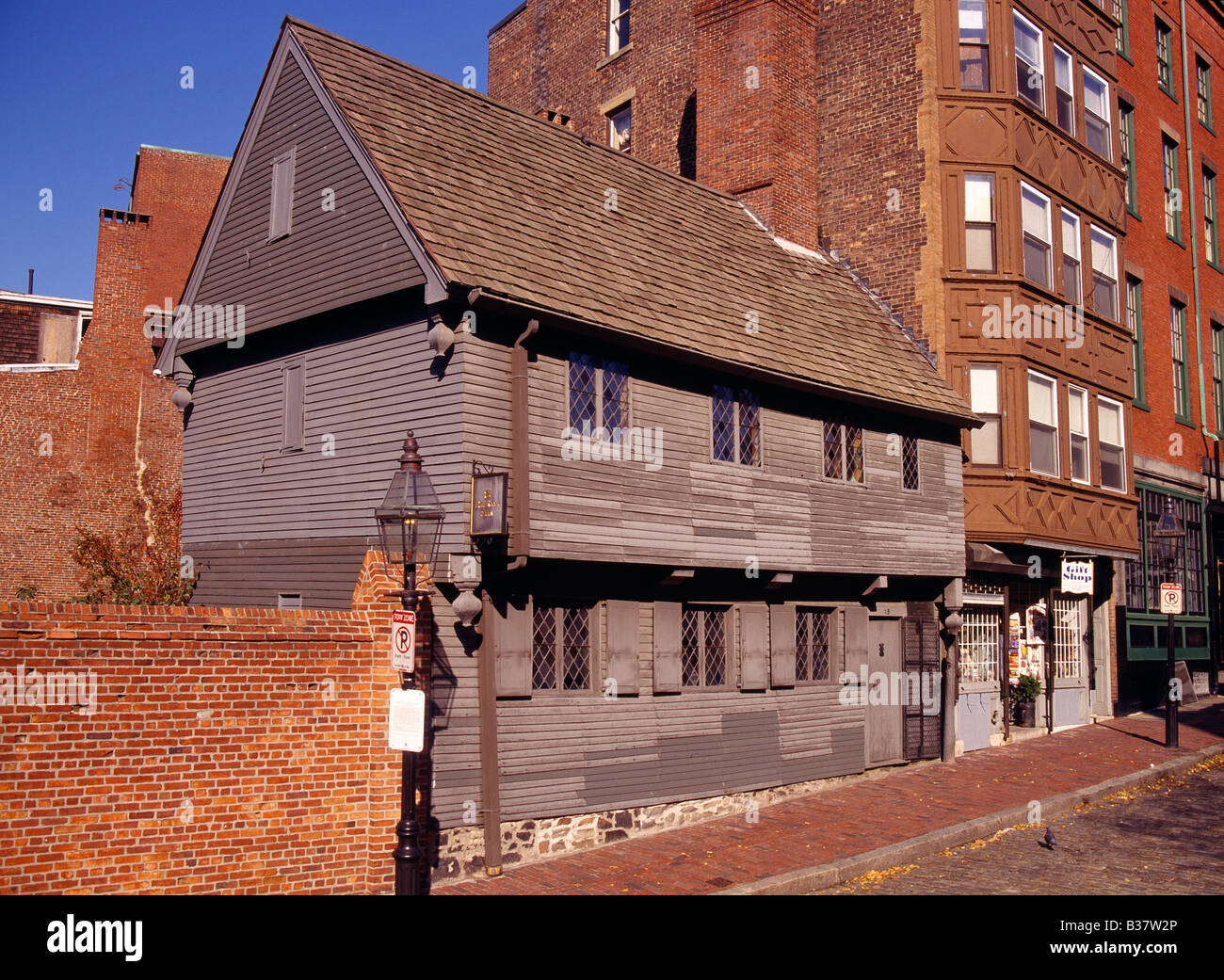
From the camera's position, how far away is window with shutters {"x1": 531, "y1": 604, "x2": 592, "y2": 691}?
12703 mm

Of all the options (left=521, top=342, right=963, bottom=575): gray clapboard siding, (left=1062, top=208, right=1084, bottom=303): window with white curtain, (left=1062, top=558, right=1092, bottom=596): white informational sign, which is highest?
(left=1062, top=208, right=1084, bottom=303): window with white curtain

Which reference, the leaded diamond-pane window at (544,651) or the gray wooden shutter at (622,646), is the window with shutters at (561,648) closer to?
the leaded diamond-pane window at (544,651)

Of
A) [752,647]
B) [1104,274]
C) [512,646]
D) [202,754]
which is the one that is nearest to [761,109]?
[1104,274]

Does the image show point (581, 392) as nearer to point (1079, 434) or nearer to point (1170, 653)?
point (1079, 434)

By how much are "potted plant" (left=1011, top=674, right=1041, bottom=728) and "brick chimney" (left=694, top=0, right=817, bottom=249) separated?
9.40 metres

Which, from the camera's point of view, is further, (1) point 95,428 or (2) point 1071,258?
(1) point 95,428

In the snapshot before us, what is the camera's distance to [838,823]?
1402 centimetres

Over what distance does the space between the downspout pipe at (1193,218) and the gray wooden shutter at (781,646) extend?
59.9 ft

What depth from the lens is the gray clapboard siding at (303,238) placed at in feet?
41.8

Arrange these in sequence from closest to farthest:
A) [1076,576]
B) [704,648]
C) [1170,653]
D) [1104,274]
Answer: [704,648], [1170,653], [1076,576], [1104,274]

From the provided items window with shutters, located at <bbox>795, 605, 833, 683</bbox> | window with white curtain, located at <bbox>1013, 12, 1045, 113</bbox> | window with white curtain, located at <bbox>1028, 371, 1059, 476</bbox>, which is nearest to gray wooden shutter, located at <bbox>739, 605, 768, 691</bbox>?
window with shutters, located at <bbox>795, 605, 833, 683</bbox>

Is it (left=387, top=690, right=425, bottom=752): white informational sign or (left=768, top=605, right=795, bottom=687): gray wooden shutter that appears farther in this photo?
(left=768, top=605, right=795, bottom=687): gray wooden shutter

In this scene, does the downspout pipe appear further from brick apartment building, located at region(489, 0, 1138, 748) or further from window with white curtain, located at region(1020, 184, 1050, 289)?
window with white curtain, located at region(1020, 184, 1050, 289)

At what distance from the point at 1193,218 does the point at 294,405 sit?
2511cm
